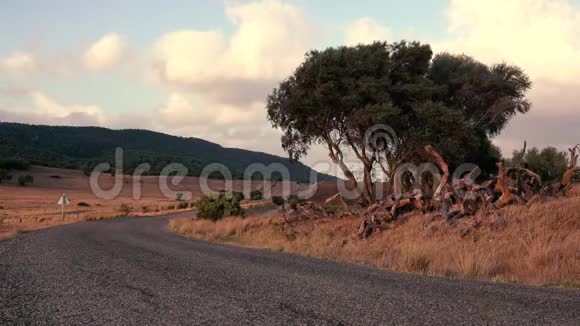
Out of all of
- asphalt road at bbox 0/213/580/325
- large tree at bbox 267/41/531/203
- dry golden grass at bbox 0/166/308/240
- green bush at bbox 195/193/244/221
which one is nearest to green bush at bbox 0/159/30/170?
dry golden grass at bbox 0/166/308/240

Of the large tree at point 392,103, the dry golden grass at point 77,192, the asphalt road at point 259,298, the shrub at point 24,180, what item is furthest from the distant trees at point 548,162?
the shrub at point 24,180

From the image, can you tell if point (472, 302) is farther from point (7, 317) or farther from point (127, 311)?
point (7, 317)

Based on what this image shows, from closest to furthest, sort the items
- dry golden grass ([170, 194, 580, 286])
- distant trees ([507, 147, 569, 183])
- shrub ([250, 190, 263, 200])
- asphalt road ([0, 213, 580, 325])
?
asphalt road ([0, 213, 580, 325]), dry golden grass ([170, 194, 580, 286]), distant trees ([507, 147, 569, 183]), shrub ([250, 190, 263, 200])

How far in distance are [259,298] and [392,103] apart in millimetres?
20133

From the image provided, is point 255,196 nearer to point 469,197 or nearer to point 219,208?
point 219,208

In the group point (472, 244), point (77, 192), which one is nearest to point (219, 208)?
point (472, 244)

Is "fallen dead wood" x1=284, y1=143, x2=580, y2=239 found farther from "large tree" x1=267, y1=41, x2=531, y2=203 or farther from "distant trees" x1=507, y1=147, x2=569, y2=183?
"distant trees" x1=507, y1=147, x2=569, y2=183

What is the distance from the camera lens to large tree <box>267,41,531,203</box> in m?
25.5

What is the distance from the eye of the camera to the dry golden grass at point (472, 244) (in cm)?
1064

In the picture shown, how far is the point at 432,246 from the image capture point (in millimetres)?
13852

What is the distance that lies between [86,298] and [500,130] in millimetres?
28531

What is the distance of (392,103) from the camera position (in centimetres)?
2598

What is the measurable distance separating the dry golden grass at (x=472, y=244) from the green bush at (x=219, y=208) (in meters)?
14.4
